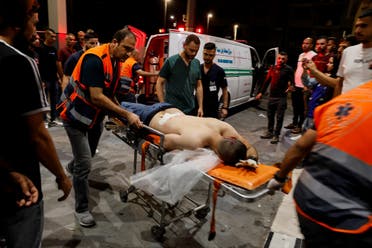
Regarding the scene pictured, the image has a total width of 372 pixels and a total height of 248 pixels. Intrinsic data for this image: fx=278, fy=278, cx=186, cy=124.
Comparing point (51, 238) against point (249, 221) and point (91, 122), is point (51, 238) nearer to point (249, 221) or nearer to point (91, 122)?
point (91, 122)

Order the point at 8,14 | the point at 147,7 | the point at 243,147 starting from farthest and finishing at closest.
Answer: the point at 147,7 < the point at 243,147 < the point at 8,14

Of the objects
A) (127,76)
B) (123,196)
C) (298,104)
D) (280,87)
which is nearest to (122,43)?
(123,196)

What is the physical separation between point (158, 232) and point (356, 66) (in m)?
2.37

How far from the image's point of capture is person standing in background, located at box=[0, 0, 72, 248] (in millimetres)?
1132

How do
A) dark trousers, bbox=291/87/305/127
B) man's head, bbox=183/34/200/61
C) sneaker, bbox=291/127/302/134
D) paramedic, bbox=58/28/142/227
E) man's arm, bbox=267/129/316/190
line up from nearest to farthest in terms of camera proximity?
1. man's arm, bbox=267/129/316/190
2. paramedic, bbox=58/28/142/227
3. man's head, bbox=183/34/200/61
4. dark trousers, bbox=291/87/305/127
5. sneaker, bbox=291/127/302/134

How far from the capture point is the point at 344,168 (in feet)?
3.85

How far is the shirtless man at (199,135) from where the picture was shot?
232cm

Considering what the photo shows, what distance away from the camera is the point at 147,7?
2227 centimetres

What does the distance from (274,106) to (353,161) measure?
4.73m

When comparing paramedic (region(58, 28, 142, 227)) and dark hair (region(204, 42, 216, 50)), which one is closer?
paramedic (region(58, 28, 142, 227))

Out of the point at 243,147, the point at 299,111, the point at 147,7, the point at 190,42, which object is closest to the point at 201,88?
the point at 190,42

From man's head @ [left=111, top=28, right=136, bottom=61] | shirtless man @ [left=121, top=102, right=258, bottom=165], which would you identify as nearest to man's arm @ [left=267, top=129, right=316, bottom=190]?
shirtless man @ [left=121, top=102, right=258, bottom=165]

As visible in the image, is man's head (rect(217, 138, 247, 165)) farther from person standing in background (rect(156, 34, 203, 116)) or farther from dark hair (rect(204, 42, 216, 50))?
dark hair (rect(204, 42, 216, 50))

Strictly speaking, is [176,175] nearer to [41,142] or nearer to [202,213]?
[202,213]
